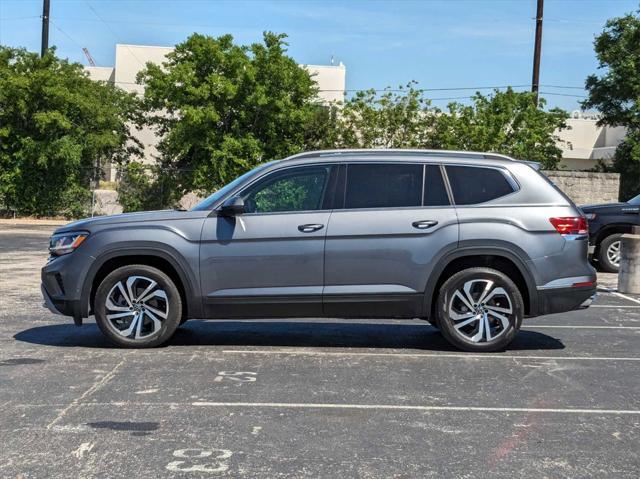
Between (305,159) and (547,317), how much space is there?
14.3 feet

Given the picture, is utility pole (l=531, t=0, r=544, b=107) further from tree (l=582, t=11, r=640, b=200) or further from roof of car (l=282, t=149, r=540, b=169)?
roof of car (l=282, t=149, r=540, b=169)

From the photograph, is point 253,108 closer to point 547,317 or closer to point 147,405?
point 547,317

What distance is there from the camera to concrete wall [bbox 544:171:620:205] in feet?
81.4

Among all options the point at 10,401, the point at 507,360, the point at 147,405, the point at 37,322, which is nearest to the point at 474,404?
the point at 507,360

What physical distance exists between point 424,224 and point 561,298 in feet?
4.93

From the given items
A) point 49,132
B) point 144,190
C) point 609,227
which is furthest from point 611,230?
point 49,132

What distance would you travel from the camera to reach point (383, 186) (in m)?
7.85

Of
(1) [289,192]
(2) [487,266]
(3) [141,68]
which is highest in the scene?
(3) [141,68]

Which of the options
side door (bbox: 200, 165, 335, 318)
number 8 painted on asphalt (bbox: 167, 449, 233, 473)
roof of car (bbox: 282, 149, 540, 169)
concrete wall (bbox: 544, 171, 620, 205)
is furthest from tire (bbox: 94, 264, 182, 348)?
Answer: concrete wall (bbox: 544, 171, 620, 205)

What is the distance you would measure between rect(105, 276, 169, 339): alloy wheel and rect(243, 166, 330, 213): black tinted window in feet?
3.96

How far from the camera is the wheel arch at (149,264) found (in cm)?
765

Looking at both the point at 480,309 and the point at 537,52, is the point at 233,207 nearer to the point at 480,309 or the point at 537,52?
the point at 480,309

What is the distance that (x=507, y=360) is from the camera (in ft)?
24.8

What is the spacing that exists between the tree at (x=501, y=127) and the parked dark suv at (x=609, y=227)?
39.1ft
